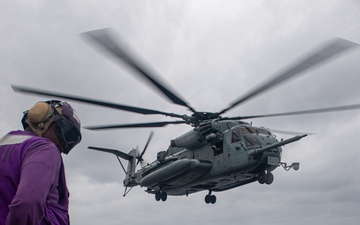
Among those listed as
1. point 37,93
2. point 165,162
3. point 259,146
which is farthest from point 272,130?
point 37,93

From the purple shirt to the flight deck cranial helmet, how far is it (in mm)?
152

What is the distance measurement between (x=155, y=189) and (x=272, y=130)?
6330mm

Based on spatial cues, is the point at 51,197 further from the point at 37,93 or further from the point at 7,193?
the point at 37,93

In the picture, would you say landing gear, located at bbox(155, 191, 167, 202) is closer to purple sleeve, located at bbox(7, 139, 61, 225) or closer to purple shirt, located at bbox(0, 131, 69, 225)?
purple shirt, located at bbox(0, 131, 69, 225)

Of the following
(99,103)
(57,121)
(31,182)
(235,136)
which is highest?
(235,136)

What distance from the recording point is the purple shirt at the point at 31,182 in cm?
188

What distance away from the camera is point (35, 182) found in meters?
1.95

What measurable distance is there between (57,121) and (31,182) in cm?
71

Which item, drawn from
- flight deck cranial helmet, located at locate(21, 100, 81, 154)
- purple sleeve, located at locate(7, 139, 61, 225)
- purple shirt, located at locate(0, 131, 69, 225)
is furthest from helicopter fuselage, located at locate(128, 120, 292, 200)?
purple sleeve, located at locate(7, 139, 61, 225)

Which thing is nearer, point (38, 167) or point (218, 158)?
point (38, 167)

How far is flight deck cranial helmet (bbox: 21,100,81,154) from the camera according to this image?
2574 mm

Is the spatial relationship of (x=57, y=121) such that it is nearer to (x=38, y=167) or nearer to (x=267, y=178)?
(x=38, y=167)

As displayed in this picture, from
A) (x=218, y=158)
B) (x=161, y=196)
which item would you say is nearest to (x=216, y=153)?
(x=218, y=158)

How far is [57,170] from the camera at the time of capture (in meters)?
2.17
